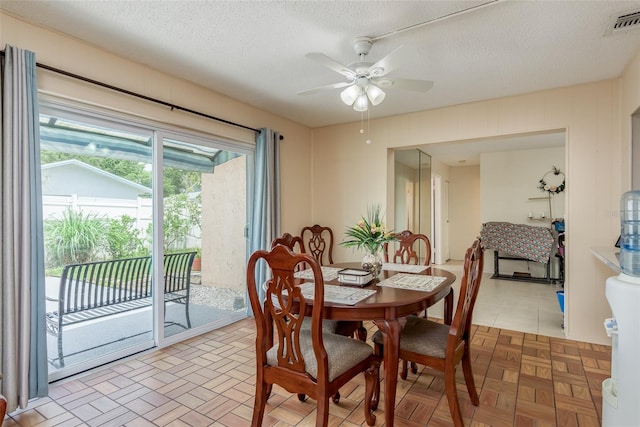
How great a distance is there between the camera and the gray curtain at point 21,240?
77.7 inches

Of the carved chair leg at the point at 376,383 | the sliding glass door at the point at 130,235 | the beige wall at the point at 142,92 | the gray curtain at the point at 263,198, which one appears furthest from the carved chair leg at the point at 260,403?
the beige wall at the point at 142,92

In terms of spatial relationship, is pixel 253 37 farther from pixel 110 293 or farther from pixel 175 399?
pixel 175 399

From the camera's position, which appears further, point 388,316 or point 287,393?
point 287,393

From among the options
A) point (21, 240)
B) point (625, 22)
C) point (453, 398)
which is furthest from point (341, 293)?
point (625, 22)

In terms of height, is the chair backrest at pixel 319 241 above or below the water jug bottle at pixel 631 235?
below

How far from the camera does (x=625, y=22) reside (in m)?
2.11

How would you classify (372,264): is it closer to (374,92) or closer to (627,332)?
(374,92)

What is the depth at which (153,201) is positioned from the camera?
2.97 m

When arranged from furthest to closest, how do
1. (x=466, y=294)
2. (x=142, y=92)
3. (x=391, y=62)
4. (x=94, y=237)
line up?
(x=142, y=92)
(x=94, y=237)
(x=391, y=62)
(x=466, y=294)

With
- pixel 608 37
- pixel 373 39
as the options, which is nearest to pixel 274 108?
pixel 373 39

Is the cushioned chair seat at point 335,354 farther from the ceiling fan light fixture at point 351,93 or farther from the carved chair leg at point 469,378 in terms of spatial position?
the ceiling fan light fixture at point 351,93

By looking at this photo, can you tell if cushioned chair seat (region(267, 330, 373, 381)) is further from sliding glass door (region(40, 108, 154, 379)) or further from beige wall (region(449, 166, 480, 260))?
beige wall (region(449, 166, 480, 260))

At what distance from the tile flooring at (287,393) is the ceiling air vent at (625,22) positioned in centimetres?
241

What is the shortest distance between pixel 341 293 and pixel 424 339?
57 centimetres
